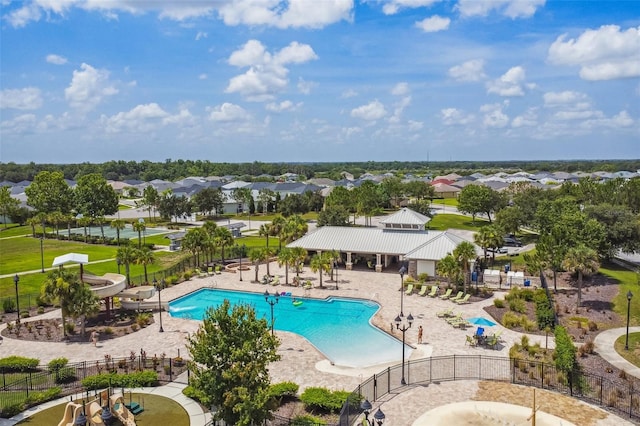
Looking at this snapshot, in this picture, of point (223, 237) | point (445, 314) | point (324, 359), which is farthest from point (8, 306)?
point (445, 314)

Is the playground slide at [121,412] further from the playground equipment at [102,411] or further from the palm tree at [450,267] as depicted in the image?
the palm tree at [450,267]

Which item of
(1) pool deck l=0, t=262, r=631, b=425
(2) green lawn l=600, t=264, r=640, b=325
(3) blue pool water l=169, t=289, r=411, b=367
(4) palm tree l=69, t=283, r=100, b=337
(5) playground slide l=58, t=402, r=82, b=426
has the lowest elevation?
(3) blue pool water l=169, t=289, r=411, b=367

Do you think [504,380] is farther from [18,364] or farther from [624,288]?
[18,364]

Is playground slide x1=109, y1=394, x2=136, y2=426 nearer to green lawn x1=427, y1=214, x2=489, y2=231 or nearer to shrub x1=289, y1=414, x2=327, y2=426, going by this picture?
shrub x1=289, y1=414, x2=327, y2=426

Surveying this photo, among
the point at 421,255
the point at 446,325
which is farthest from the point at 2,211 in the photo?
the point at 446,325

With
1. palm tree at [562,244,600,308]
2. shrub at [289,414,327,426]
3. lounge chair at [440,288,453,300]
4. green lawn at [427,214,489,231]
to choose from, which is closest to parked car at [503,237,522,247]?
green lawn at [427,214,489,231]

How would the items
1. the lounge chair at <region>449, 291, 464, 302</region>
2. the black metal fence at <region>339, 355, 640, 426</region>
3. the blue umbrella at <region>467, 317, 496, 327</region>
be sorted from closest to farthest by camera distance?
the black metal fence at <region>339, 355, 640, 426</region>, the blue umbrella at <region>467, 317, 496, 327</region>, the lounge chair at <region>449, 291, 464, 302</region>
